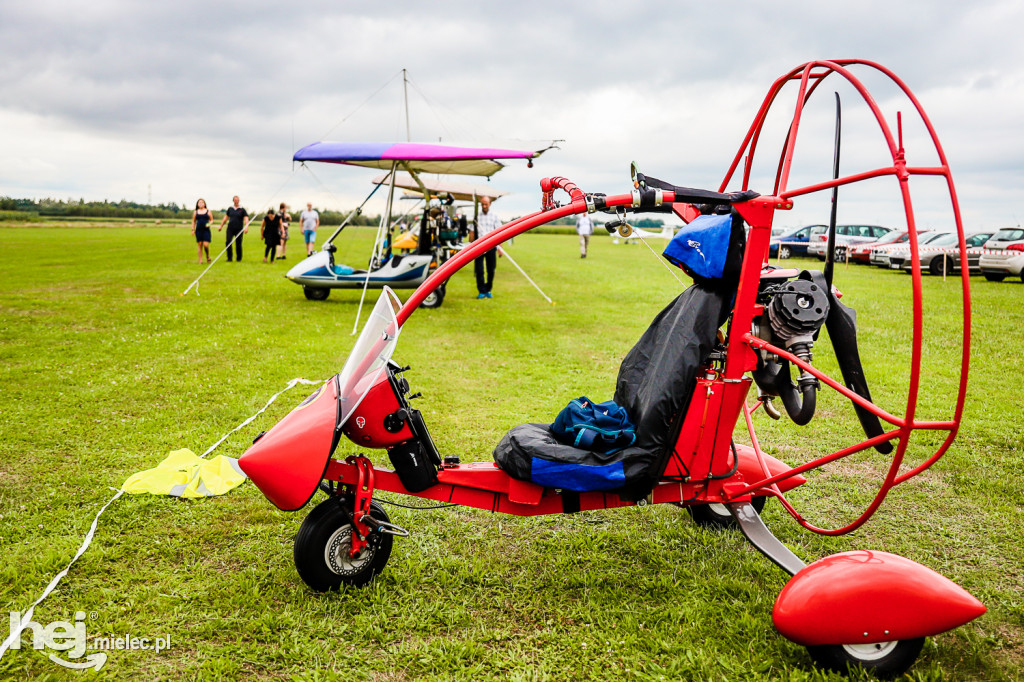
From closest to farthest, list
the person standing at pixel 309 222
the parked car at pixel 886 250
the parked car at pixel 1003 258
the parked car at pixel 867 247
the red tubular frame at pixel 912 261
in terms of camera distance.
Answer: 1. the red tubular frame at pixel 912 261
2. the parked car at pixel 1003 258
3. the person standing at pixel 309 222
4. the parked car at pixel 886 250
5. the parked car at pixel 867 247

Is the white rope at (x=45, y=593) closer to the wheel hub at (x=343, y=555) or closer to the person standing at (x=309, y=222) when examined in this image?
the wheel hub at (x=343, y=555)

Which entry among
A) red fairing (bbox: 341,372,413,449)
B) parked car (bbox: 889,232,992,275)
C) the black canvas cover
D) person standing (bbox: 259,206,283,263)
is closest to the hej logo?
red fairing (bbox: 341,372,413,449)

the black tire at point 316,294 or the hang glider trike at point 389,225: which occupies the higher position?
the hang glider trike at point 389,225

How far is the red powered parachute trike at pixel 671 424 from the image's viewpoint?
122 inches

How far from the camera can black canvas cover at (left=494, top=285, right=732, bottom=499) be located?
3346mm

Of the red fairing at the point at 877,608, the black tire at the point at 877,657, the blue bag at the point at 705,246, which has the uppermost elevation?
the blue bag at the point at 705,246

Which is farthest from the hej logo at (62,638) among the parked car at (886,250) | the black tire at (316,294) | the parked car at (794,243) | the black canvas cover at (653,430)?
the parked car at (794,243)

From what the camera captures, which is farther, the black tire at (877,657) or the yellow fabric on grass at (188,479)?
the yellow fabric on grass at (188,479)

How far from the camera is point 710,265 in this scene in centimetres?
343

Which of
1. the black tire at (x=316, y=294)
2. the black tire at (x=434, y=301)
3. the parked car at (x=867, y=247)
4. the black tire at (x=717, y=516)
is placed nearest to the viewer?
the black tire at (x=717, y=516)

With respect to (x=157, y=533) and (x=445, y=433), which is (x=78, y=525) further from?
(x=445, y=433)

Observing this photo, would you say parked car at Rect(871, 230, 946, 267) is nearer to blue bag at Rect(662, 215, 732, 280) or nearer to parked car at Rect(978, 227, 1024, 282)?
parked car at Rect(978, 227, 1024, 282)

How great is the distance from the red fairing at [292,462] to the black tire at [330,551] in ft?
0.86

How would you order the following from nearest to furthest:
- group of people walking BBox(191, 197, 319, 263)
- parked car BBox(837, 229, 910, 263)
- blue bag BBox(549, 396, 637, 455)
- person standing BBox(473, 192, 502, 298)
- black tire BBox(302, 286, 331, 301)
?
blue bag BBox(549, 396, 637, 455) < black tire BBox(302, 286, 331, 301) < person standing BBox(473, 192, 502, 298) < group of people walking BBox(191, 197, 319, 263) < parked car BBox(837, 229, 910, 263)
